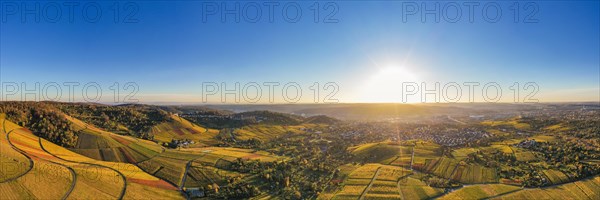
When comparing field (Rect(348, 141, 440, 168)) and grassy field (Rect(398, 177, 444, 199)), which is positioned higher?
field (Rect(348, 141, 440, 168))

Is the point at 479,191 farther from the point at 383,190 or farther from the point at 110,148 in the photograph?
the point at 110,148

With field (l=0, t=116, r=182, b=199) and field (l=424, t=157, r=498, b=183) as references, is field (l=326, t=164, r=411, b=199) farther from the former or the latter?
field (l=0, t=116, r=182, b=199)

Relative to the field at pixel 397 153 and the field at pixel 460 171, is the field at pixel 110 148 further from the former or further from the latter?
the field at pixel 460 171

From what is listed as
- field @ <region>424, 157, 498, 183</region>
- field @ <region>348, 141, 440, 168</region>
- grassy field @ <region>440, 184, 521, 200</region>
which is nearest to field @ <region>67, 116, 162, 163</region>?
field @ <region>348, 141, 440, 168</region>

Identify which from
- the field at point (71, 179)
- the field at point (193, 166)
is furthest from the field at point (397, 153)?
the field at point (71, 179)

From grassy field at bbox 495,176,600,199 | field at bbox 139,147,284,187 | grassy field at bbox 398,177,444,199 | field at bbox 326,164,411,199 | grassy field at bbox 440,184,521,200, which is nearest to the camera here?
grassy field at bbox 398,177,444,199

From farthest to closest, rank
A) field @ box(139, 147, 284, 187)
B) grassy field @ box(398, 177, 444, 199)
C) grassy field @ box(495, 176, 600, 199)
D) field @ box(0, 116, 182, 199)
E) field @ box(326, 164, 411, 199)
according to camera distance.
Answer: field @ box(139, 147, 284, 187), grassy field @ box(495, 176, 600, 199), field @ box(326, 164, 411, 199), grassy field @ box(398, 177, 444, 199), field @ box(0, 116, 182, 199)

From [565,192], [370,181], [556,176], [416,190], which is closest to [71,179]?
[370,181]

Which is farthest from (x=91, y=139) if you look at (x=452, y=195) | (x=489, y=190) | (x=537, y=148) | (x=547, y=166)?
(x=537, y=148)
